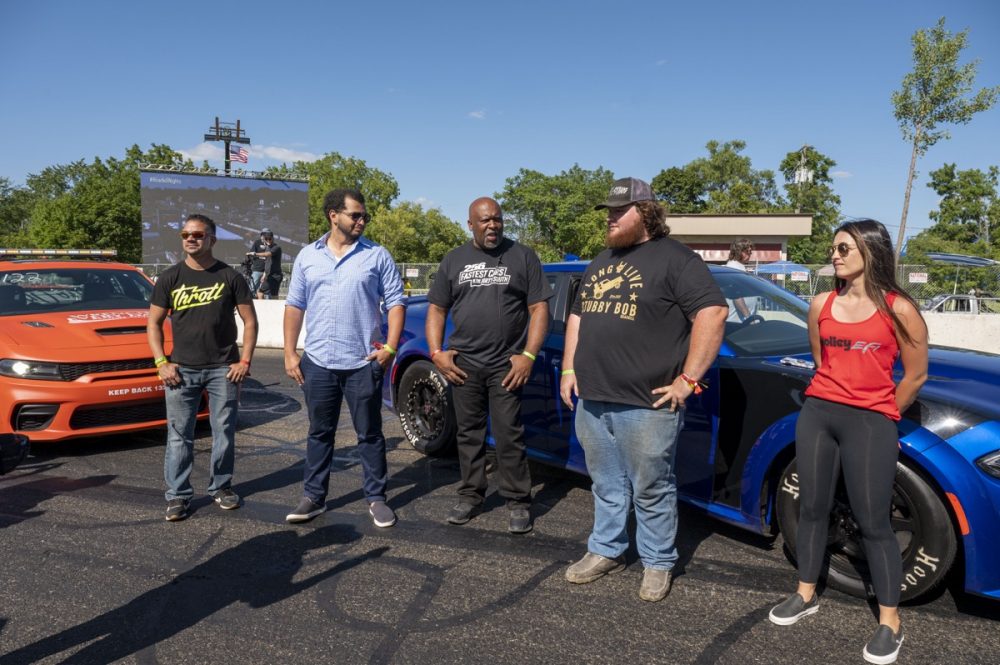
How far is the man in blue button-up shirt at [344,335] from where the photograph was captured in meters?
4.09

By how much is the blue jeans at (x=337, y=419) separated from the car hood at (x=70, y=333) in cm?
221

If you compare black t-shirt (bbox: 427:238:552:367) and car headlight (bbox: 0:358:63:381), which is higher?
black t-shirt (bbox: 427:238:552:367)

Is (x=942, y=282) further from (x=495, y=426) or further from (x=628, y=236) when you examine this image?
(x=628, y=236)

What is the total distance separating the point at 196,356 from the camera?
433cm

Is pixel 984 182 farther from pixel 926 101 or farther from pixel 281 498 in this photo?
pixel 281 498

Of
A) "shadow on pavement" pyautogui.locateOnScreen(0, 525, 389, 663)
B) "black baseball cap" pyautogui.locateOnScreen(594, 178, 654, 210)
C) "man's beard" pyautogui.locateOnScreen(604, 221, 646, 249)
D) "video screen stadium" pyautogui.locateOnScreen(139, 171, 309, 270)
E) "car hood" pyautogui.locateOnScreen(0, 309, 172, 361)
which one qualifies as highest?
"video screen stadium" pyautogui.locateOnScreen(139, 171, 309, 270)

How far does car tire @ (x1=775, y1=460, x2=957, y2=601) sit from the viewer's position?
2.77 meters

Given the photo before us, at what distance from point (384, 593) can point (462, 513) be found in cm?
100

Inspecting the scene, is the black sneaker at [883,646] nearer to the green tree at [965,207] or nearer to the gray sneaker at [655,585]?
the gray sneaker at [655,585]

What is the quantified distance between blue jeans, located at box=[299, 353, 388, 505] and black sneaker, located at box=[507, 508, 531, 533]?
792mm

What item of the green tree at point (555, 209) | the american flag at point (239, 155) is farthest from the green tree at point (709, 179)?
the american flag at point (239, 155)

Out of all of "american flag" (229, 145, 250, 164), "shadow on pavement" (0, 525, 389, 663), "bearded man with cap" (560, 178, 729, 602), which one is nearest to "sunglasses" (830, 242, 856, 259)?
"bearded man with cap" (560, 178, 729, 602)

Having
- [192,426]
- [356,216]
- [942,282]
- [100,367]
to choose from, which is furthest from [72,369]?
[942,282]

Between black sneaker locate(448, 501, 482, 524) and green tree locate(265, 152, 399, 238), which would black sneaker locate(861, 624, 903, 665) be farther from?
green tree locate(265, 152, 399, 238)
